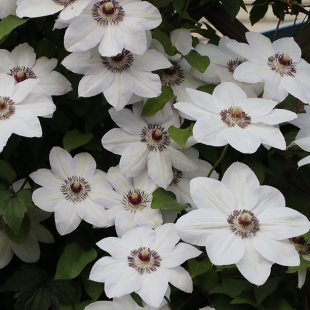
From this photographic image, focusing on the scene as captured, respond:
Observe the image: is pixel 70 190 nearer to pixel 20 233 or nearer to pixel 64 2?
pixel 20 233

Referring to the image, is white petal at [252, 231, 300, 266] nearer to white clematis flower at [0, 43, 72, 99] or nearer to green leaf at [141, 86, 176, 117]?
green leaf at [141, 86, 176, 117]

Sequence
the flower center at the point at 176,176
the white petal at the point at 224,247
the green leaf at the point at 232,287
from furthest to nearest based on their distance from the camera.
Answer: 1. the flower center at the point at 176,176
2. the green leaf at the point at 232,287
3. the white petal at the point at 224,247

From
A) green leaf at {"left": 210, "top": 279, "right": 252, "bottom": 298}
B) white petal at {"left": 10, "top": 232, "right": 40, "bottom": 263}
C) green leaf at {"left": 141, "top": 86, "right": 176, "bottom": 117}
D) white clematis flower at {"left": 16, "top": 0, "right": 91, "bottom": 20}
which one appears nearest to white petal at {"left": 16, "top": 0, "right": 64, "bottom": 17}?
white clematis flower at {"left": 16, "top": 0, "right": 91, "bottom": 20}

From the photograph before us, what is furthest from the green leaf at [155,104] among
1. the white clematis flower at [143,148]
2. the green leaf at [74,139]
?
the green leaf at [74,139]

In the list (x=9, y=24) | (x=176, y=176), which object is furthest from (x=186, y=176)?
(x=9, y=24)

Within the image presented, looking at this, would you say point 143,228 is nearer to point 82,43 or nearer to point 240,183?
point 240,183

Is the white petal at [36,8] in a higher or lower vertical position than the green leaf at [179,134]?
higher

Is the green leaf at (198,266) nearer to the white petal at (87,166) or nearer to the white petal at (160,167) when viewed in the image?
the white petal at (160,167)
